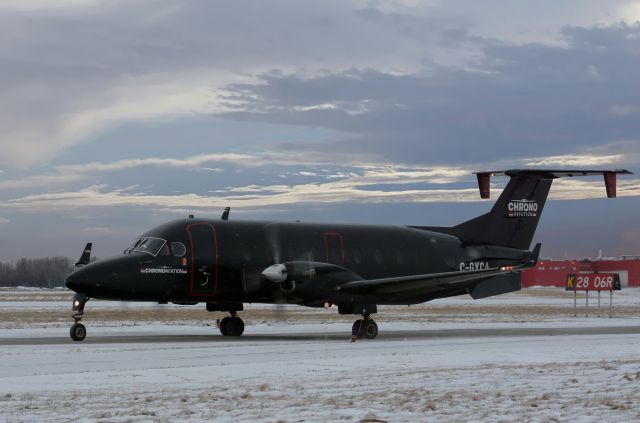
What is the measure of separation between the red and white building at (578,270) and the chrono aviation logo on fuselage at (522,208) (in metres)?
123

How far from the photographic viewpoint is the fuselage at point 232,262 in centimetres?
2782

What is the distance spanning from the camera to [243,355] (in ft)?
75.3

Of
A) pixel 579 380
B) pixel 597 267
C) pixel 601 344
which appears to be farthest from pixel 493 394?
pixel 597 267

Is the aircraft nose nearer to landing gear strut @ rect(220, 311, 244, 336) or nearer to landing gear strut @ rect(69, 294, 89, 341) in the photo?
landing gear strut @ rect(69, 294, 89, 341)

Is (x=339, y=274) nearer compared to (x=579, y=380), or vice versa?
(x=579, y=380)

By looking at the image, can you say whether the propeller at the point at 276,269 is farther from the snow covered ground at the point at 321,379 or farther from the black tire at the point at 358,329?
the black tire at the point at 358,329

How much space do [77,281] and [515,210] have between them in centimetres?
1872

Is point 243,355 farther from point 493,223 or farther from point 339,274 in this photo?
point 493,223

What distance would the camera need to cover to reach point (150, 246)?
94.1 ft

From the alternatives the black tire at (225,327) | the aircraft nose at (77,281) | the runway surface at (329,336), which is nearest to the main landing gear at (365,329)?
the runway surface at (329,336)

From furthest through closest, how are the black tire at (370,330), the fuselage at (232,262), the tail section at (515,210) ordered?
the tail section at (515,210) < the black tire at (370,330) < the fuselage at (232,262)

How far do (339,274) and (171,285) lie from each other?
18.6 feet

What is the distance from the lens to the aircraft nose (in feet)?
87.9

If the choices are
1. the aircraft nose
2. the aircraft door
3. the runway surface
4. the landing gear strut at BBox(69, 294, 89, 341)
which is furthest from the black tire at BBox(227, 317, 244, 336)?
the aircraft nose
